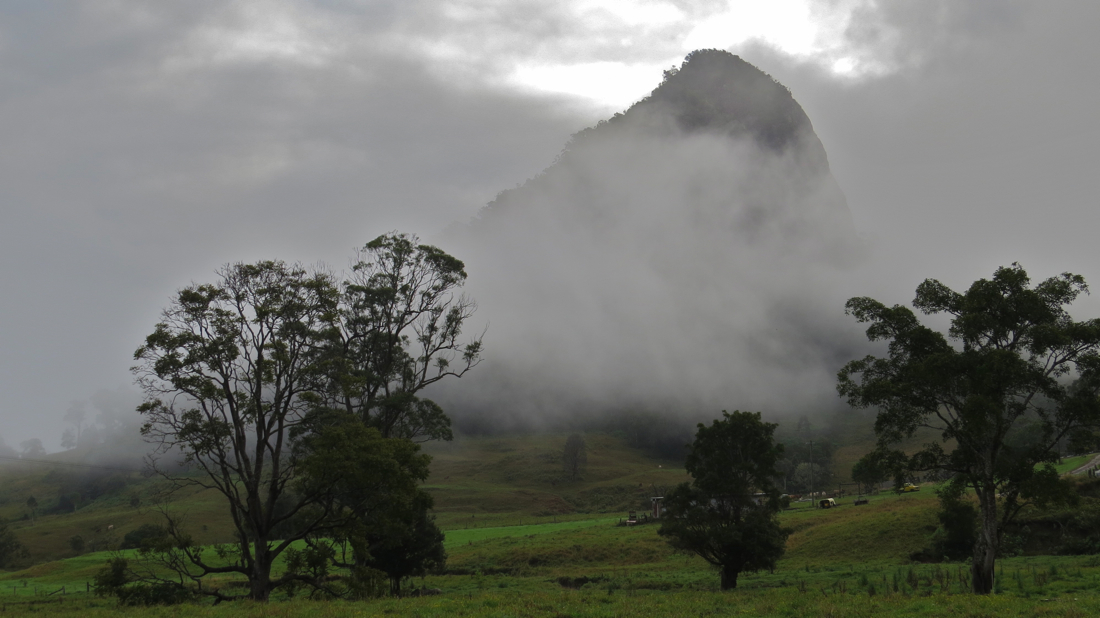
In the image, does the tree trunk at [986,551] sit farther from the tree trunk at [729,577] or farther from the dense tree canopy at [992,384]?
the tree trunk at [729,577]

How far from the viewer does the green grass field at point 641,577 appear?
23219 millimetres

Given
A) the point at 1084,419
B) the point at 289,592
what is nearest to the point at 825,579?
the point at 1084,419

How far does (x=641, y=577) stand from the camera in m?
48.5

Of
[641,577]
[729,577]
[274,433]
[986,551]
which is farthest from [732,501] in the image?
[274,433]

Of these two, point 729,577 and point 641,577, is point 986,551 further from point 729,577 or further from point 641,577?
point 641,577

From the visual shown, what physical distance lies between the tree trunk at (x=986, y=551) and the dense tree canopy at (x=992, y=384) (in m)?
0.04

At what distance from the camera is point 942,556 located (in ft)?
157

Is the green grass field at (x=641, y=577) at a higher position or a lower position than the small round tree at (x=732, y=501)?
lower

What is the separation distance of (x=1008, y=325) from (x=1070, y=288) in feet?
9.75

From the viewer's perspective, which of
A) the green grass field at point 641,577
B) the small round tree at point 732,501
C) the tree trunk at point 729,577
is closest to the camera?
the green grass field at point 641,577

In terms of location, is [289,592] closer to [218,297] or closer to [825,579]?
[218,297]

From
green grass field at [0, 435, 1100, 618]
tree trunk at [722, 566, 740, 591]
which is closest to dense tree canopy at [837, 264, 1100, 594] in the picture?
green grass field at [0, 435, 1100, 618]

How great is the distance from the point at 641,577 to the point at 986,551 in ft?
84.5

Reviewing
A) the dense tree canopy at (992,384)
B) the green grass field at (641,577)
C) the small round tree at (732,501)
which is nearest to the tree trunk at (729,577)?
the small round tree at (732,501)
